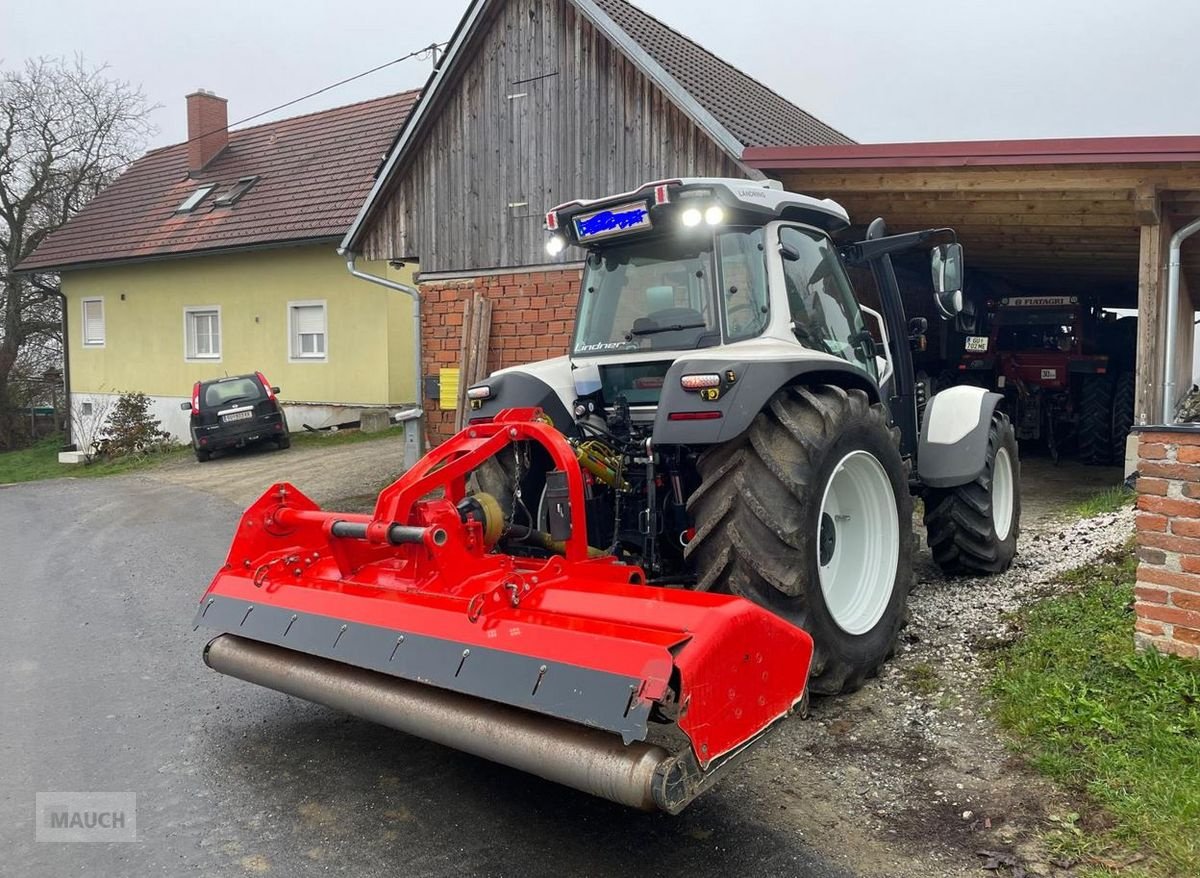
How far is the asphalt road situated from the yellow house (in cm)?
1163

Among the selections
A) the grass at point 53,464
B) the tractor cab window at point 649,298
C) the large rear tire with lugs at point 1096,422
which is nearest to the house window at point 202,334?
the grass at point 53,464

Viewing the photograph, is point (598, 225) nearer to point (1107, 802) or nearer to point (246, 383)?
point (1107, 802)

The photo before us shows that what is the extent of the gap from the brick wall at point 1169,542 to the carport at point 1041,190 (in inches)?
170

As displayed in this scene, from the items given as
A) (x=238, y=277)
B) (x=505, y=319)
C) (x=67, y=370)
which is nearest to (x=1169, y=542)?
(x=505, y=319)

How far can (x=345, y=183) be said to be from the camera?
18.4 meters

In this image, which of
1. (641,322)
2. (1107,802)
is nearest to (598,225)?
(641,322)

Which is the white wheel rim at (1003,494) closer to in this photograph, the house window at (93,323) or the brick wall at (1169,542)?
the brick wall at (1169,542)

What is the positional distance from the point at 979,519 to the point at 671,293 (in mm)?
2473

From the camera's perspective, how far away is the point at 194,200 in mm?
21375

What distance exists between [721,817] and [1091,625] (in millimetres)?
2242

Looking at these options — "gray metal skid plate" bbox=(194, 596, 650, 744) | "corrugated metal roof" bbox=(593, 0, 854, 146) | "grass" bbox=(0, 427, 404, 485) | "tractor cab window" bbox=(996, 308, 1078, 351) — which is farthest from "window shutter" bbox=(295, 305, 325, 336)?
"gray metal skid plate" bbox=(194, 596, 650, 744)

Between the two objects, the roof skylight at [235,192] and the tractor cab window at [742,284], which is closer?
the tractor cab window at [742,284]

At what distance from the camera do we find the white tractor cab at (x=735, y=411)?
12.4ft

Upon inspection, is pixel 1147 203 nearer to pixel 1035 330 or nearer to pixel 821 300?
pixel 821 300
